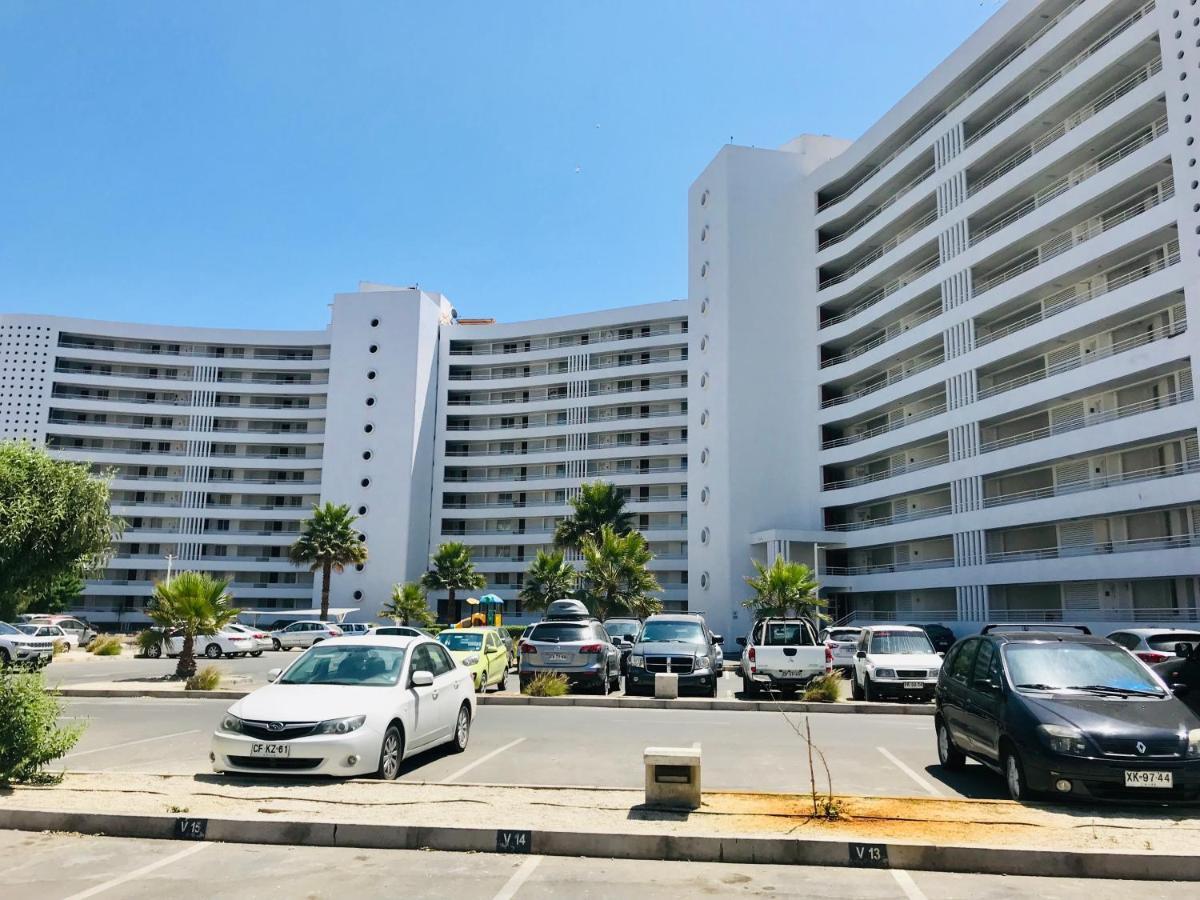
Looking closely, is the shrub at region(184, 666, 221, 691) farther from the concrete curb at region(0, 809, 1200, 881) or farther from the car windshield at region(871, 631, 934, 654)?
the car windshield at region(871, 631, 934, 654)

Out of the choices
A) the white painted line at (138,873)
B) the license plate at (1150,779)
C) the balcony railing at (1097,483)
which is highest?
the balcony railing at (1097,483)

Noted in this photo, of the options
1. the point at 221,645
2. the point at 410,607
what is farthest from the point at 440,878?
the point at 410,607

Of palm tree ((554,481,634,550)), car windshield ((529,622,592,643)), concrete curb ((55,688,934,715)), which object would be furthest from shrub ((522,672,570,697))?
palm tree ((554,481,634,550))

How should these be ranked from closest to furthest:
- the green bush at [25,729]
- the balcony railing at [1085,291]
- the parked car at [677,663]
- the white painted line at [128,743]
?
the green bush at [25,729], the white painted line at [128,743], the parked car at [677,663], the balcony railing at [1085,291]

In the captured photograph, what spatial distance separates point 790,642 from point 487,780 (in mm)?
11459

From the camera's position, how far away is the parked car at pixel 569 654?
1903cm

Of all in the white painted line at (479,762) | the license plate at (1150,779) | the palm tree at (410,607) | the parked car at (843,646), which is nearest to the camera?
the license plate at (1150,779)

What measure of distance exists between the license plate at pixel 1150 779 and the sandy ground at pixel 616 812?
0.82 ft

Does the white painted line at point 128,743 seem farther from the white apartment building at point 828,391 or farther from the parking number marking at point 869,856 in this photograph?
the white apartment building at point 828,391

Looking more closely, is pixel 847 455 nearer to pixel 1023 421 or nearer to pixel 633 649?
pixel 1023 421

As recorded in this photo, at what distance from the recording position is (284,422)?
235 ft

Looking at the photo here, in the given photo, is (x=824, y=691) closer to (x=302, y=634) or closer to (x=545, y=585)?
(x=545, y=585)

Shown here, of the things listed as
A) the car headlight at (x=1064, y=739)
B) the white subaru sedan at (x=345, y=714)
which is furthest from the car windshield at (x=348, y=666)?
the car headlight at (x=1064, y=739)

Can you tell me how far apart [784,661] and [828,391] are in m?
35.7
